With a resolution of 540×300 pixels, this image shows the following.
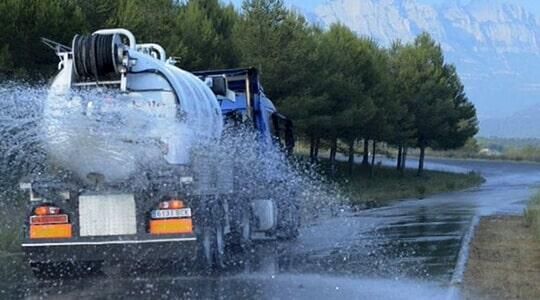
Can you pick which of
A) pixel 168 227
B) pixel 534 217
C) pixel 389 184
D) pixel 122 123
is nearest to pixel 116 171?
pixel 122 123

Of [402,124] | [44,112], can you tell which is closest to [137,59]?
[44,112]

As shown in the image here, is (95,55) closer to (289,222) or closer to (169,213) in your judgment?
(169,213)

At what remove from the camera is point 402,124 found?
5291 cm

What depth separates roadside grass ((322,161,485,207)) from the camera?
38406 millimetres

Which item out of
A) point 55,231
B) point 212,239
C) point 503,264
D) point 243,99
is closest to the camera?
point 55,231

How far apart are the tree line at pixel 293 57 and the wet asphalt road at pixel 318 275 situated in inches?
309

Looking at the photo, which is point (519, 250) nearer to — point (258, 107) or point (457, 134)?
point (258, 107)

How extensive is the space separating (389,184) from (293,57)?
15958 millimetres

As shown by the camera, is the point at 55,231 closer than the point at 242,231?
Yes

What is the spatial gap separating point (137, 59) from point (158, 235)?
2545mm

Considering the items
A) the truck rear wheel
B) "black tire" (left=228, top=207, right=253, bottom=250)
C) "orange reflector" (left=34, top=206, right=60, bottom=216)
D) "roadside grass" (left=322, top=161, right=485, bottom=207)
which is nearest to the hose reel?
"orange reflector" (left=34, top=206, right=60, bottom=216)

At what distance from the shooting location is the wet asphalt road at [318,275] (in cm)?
1132

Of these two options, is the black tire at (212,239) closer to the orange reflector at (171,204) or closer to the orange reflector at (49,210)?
the orange reflector at (171,204)

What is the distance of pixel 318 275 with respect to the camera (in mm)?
13023
